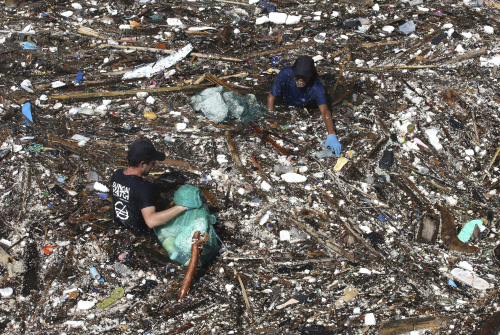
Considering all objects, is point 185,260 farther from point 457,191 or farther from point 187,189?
point 457,191

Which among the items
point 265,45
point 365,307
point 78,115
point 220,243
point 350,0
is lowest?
point 365,307

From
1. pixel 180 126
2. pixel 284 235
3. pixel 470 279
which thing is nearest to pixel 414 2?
pixel 180 126

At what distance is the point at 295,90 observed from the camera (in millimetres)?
5684

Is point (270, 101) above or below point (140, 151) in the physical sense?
below

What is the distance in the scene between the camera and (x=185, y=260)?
12.5 ft

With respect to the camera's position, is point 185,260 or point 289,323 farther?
point 185,260

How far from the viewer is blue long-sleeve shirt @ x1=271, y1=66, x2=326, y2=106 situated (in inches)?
218

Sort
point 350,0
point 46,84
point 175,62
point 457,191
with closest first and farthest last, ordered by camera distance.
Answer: point 457,191 → point 46,84 → point 175,62 → point 350,0

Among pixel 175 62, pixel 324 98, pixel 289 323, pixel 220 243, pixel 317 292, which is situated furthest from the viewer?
pixel 175 62

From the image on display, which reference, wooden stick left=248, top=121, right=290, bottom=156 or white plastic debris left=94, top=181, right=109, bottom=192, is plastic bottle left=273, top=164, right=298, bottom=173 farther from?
white plastic debris left=94, top=181, right=109, bottom=192

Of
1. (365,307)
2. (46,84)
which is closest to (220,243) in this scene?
(365,307)

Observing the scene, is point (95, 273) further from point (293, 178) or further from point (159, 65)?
point (159, 65)

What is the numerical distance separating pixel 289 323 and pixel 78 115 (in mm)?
4393

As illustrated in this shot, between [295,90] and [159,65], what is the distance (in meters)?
2.62
